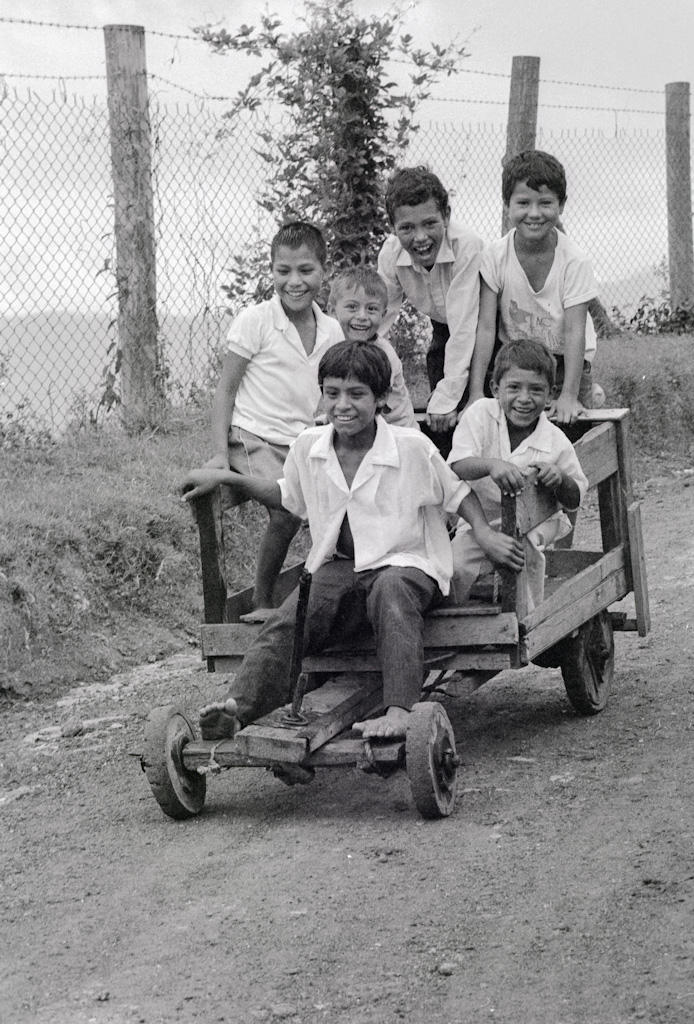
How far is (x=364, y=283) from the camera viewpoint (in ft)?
18.4

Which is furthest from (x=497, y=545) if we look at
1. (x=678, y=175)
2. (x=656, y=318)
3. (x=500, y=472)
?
(x=678, y=175)

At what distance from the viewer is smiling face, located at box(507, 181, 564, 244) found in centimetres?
583

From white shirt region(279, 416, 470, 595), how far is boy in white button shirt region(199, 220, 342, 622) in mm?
635

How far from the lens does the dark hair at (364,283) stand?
5.61 meters

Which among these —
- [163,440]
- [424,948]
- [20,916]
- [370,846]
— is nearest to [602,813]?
[370,846]

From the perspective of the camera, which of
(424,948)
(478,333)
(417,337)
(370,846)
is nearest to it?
(424,948)

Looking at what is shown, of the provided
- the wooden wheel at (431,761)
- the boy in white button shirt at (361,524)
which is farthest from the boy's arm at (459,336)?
the wooden wheel at (431,761)

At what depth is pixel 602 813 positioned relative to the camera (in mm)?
4492

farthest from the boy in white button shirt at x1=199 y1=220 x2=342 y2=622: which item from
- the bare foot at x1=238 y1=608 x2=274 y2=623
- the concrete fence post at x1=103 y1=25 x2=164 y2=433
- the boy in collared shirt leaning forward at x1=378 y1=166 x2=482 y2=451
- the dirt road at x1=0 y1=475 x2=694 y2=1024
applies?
the concrete fence post at x1=103 y1=25 x2=164 y2=433

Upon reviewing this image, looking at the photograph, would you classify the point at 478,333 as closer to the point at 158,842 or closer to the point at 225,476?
the point at 225,476

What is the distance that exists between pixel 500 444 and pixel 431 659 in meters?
0.84

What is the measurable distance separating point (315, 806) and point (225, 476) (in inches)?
42.8

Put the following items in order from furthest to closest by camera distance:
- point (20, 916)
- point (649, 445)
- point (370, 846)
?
point (649, 445) → point (370, 846) → point (20, 916)

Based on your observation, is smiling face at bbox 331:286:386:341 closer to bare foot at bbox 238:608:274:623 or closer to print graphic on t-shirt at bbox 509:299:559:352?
print graphic on t-shirt at bbox 509:299:559:352
